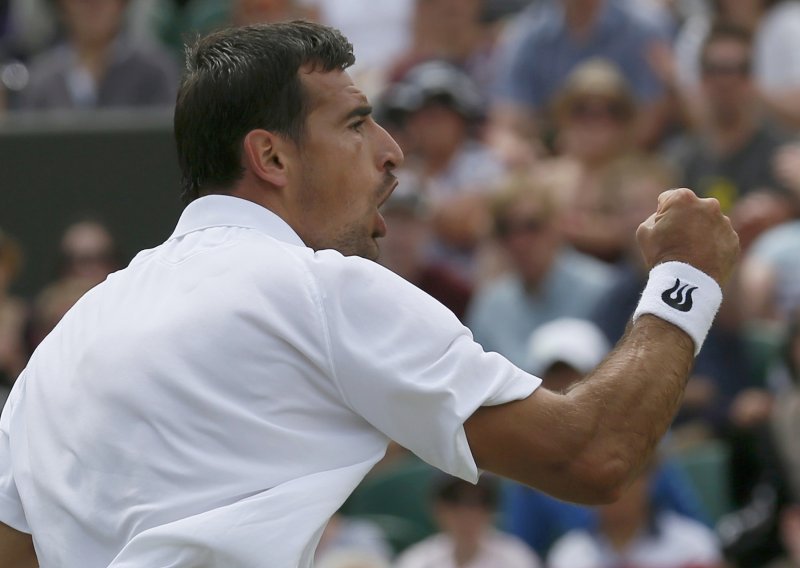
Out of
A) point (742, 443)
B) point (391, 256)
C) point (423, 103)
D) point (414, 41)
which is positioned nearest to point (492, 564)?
point (742, 443)

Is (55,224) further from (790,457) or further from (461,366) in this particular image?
(461,366)

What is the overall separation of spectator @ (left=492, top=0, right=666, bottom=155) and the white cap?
2315 mm

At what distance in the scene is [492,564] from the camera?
5.90 metres

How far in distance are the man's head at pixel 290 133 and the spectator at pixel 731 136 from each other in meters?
5.11

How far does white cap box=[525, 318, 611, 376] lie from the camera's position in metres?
6.25

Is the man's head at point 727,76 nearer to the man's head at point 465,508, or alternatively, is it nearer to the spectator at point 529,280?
the spectator at point 529,280

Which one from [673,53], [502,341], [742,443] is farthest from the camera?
[673,53]

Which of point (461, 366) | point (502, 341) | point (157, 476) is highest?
point (502, 341)

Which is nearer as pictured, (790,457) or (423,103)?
(790,457)

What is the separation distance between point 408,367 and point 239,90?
57 cm

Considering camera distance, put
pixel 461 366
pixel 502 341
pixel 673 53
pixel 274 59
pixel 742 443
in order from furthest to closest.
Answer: pixel 673 53 → pixel 502 341 → pixel 742 443 → pixel 274 59 → pixel 461 366

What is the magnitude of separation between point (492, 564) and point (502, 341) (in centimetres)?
144

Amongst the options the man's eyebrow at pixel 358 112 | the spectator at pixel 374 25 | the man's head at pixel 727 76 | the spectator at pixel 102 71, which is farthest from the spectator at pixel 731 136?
the man's eyebrow at pixel 358 112

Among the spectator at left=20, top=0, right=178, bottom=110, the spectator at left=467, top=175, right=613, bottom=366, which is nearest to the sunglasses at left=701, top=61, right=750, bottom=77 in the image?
the spectator at left=467, top=175, right=613, bottom=366
